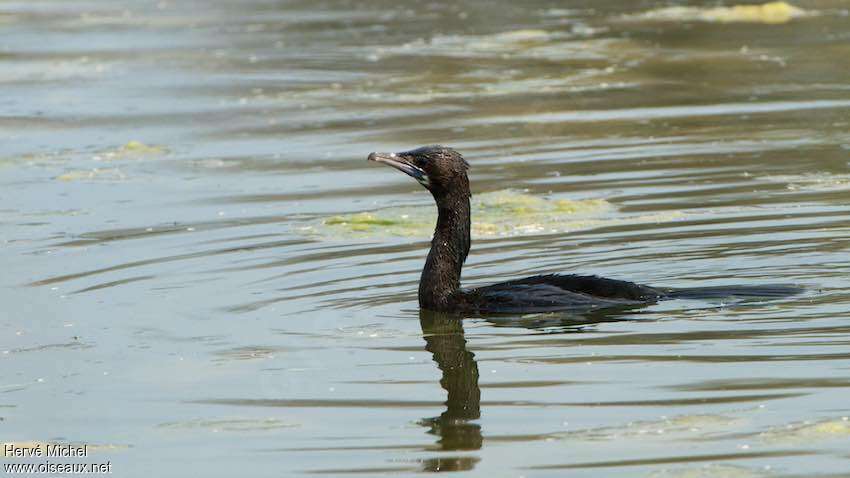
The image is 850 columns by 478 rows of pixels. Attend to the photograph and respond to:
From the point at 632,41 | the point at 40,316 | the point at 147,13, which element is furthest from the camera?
the point at 147,13

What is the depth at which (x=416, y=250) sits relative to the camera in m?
13.0

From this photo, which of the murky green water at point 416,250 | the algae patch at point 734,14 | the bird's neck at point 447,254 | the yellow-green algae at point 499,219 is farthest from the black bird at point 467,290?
the algae patch at point 734,14

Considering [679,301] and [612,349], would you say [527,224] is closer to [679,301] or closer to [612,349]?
[679,301]

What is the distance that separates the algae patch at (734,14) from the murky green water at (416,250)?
1451 mm

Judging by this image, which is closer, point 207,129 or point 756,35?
point 207,129

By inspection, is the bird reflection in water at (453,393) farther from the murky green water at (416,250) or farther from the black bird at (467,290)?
the black bird at (467,290)

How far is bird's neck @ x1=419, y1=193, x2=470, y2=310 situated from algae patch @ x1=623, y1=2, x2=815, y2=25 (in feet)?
57.8

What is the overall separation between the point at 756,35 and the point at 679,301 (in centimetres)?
1613

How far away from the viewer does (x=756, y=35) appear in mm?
25969

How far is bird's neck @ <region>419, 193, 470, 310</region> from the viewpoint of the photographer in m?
11.0

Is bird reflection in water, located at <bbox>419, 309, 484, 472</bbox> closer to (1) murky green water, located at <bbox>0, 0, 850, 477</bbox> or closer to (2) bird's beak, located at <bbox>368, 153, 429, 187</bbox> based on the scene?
(1) murky green water, located at <bbox>0, 0, 850, 477</bbox>

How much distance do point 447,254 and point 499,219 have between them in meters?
2.73

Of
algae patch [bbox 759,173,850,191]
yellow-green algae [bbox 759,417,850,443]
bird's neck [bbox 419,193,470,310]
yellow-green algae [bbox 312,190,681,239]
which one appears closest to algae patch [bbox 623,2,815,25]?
algae patch [bbox 759,173,850,191]

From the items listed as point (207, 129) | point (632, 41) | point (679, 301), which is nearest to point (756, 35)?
point (632, 41)
